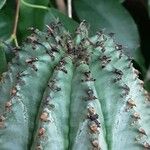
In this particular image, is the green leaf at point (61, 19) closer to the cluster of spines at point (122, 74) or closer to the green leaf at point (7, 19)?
the green leaf at point (7, 19)

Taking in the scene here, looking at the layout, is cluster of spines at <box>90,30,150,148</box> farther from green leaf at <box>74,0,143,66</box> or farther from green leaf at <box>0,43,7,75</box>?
green leaf at <box>74,0,143,66</box>

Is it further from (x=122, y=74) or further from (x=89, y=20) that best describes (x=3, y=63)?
(x=89, y=20)

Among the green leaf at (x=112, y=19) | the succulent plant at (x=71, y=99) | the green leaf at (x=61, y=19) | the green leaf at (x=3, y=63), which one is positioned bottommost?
the succulent plant at (x=71, y=99)

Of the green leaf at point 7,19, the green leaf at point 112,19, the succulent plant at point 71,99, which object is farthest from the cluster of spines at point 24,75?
the green leaf at point 112,19

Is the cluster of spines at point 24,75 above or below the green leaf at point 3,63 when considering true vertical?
below

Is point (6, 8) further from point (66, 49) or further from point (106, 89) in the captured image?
point (106, 89)

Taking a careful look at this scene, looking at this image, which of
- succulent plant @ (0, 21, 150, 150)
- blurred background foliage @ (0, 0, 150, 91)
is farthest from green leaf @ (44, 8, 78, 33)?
succulent plant @ (0, 21, 150, 150)

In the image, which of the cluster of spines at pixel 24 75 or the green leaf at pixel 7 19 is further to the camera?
the green leaf at pixel 7 19
